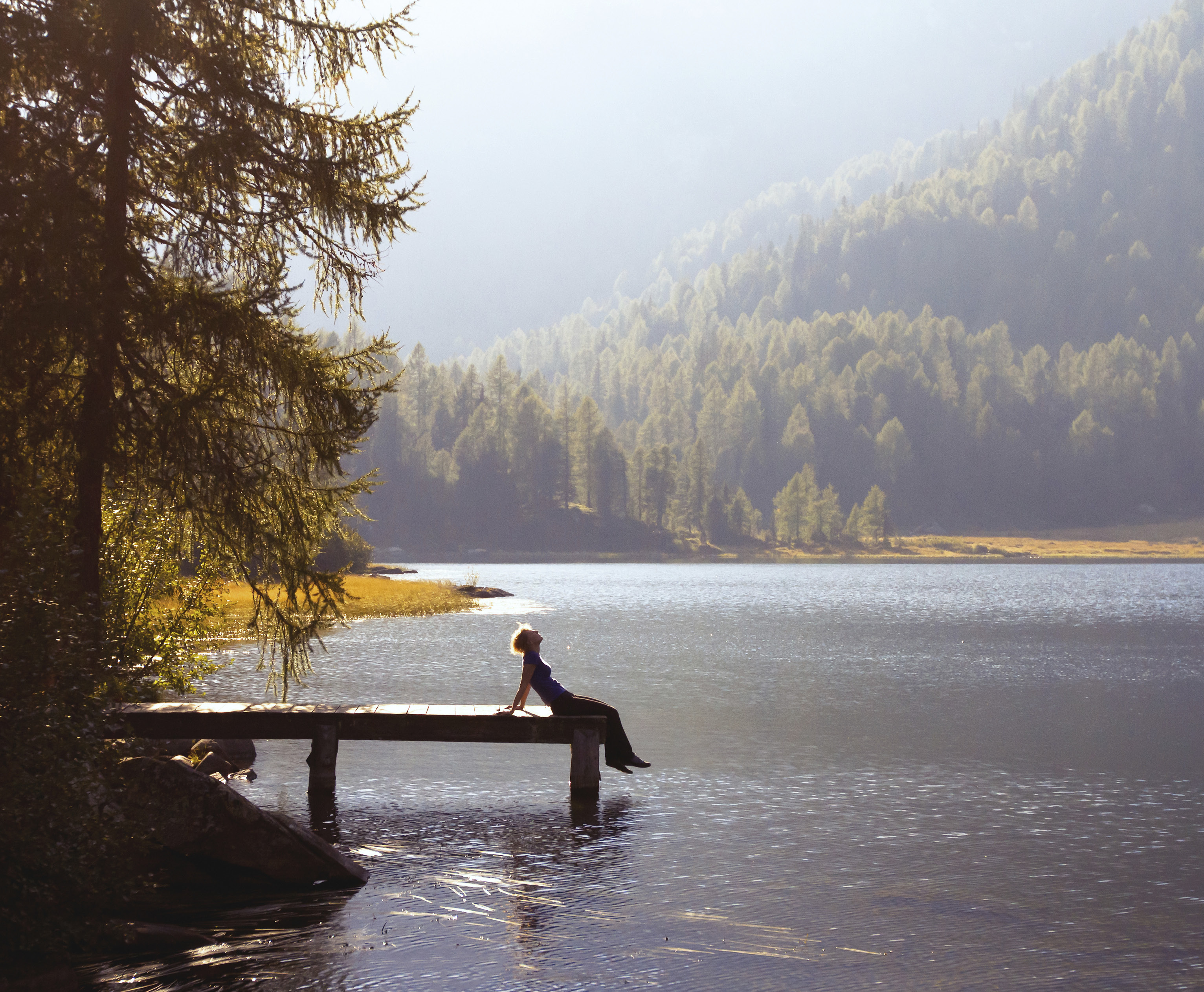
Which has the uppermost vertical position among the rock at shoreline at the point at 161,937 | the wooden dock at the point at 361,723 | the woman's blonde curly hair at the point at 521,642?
the woman's blonde curly hair at the point at 521,642

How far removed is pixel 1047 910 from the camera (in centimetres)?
1467

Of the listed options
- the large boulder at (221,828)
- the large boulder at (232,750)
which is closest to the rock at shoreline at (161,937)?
the large boulder at (221,828)

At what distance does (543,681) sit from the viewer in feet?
67.1

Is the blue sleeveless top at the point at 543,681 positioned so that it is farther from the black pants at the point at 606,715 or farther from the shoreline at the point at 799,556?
the shoreline at the point at 799,556

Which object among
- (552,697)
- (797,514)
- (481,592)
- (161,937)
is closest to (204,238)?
(552,697)

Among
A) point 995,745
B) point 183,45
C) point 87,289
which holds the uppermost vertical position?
point 183,45

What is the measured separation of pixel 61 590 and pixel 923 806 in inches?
Answer: 617

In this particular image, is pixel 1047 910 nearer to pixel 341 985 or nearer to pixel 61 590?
pixel 341 985

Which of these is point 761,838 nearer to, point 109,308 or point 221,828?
point 221,828

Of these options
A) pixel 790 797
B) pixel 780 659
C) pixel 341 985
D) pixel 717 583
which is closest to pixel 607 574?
pixel 717 583

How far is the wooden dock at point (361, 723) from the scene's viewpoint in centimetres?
1969

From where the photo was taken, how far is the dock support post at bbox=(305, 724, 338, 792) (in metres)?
20.8

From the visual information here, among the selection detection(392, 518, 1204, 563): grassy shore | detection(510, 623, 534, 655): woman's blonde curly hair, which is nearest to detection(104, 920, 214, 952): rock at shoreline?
detection(510, 623, 534, 655): woman's blonde curly hair

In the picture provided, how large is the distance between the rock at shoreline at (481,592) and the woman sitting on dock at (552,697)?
2587 inches
